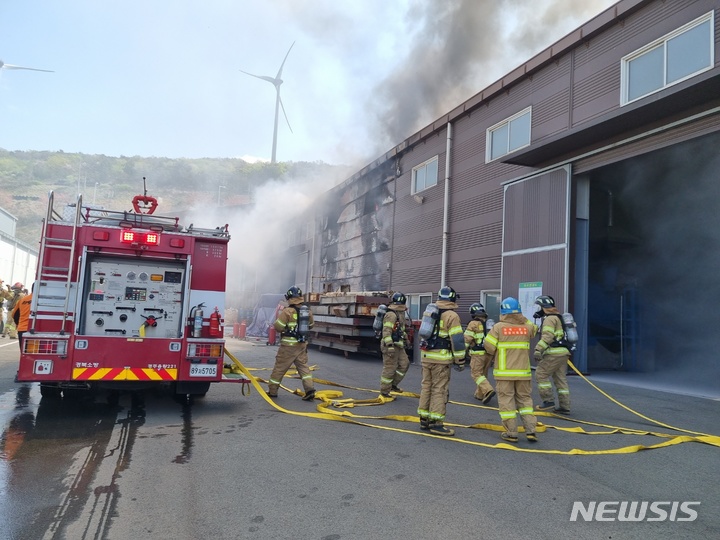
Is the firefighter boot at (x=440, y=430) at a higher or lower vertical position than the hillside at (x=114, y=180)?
lower

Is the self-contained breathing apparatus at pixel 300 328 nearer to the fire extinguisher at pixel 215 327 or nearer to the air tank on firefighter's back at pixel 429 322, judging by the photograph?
the fire extinguisher at pixel 215 327

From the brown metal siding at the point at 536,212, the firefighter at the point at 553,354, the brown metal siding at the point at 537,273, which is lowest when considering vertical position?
the firefighter at the point at 553,354

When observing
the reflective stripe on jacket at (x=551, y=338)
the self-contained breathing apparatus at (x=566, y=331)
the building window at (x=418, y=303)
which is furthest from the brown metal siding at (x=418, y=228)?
the reflective stripe on jacket at (x=551, y=338)

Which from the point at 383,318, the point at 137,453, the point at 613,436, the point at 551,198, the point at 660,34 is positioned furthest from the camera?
the point at 551,198

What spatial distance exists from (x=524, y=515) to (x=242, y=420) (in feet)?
12.0

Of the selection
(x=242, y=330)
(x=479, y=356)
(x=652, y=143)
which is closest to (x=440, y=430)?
(x=479, y=356)

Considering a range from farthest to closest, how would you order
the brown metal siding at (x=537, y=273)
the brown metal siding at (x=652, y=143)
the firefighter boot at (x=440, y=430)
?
the brown metal siding at (x=537, y=273), the brown metal siding at (x=652, y=143), the firefighter boot at (x=440, y=430)

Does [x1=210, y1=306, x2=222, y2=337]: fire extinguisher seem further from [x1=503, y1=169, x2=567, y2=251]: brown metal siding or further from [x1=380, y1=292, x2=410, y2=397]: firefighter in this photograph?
[x1=503, y1=169, x2=567, y2=251]: brown metal siding

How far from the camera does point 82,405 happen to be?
6.60 m

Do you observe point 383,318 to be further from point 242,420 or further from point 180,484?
point 180,484

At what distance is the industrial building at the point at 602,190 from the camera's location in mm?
9422

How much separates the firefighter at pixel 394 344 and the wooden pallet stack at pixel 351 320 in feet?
15.9

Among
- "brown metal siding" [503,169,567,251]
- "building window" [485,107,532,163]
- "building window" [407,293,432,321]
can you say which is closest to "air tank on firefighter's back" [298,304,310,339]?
"brown metal siding" [503,169,567,251]

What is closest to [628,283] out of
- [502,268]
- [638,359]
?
[638,359]
